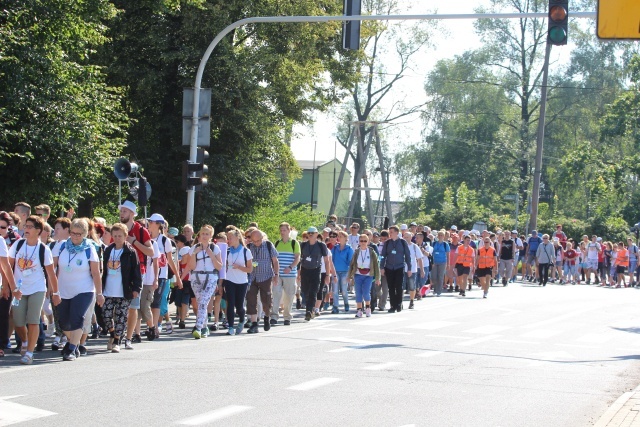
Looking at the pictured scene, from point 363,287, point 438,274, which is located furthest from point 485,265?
point 363,287

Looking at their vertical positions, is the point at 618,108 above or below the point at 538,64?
below

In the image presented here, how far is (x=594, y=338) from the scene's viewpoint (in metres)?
17.8

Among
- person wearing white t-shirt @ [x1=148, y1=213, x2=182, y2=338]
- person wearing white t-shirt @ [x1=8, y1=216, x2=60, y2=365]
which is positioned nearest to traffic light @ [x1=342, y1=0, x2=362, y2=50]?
person wearing white t-shirt @ [x1=148, y1=213, x2=182, y2=338]

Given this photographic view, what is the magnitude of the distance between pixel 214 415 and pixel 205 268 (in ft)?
24.6

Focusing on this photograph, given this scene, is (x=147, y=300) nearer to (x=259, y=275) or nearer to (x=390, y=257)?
(x=259, y=275)

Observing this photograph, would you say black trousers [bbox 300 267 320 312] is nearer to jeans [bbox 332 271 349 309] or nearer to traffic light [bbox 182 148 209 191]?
jeans [bbox 332 271 349 309]

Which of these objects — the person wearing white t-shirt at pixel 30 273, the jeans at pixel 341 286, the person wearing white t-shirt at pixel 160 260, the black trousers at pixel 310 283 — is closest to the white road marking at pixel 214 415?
the person wearing white t-shirt at pixel 30 273

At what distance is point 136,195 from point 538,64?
4934 centimetres

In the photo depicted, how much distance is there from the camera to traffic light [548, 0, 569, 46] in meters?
15.5

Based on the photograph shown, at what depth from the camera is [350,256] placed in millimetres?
21984

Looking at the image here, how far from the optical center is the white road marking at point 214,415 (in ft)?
27.8

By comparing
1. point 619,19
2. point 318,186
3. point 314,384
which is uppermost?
point 318,186

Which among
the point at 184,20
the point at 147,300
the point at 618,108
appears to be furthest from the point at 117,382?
the point at 618,108

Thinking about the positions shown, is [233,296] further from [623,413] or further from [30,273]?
[623,413]
